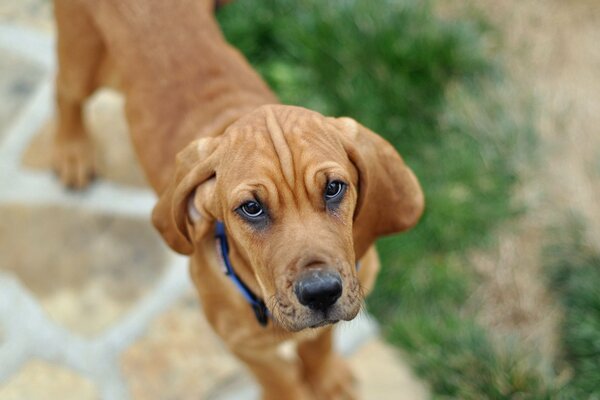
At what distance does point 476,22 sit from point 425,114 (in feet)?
2.78

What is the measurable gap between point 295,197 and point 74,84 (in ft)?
6.08

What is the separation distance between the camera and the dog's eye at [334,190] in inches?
99.0

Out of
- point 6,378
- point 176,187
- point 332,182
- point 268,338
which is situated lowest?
point 6,378

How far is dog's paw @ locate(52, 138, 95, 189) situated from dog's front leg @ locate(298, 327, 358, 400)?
159 centimetres

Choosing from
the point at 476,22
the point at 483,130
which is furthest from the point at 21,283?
the point at 476,22

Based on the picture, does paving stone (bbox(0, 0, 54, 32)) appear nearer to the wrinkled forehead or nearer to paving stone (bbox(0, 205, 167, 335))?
paving stone (bbox(0, 205, 167, 335))

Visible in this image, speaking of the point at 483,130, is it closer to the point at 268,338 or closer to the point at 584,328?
the point at 584,328

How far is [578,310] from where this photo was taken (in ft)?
13.6

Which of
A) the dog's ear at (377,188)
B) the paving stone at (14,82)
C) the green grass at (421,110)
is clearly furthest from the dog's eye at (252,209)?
the paving stone at (14,82)

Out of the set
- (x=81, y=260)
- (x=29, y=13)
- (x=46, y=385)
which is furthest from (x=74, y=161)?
(x=29, y=13)

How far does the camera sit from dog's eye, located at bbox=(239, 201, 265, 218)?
98.3 inches

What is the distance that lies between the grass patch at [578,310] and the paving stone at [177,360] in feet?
5.34

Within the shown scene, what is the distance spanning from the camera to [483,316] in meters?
4.27

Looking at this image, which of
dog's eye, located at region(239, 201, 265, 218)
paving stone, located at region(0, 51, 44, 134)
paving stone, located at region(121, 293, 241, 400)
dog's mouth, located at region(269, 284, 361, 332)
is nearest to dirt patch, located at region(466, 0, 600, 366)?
paving stone, located at region(121, 293, 241, 400)
